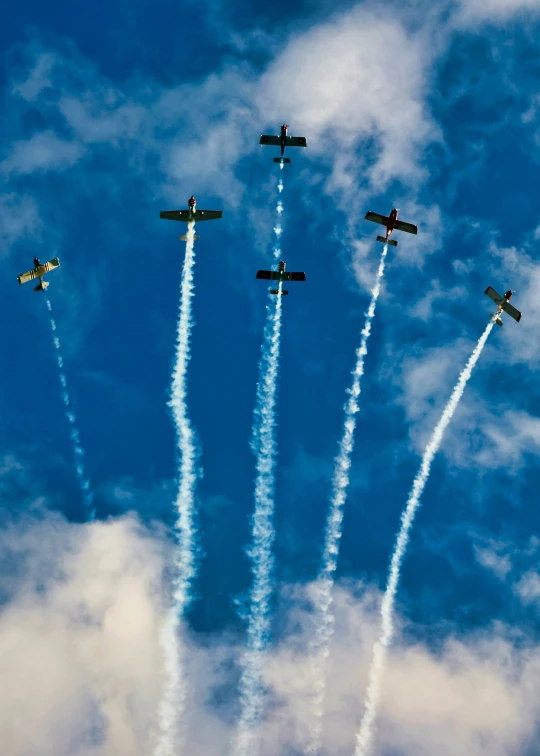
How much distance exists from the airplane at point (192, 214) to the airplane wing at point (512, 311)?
108 feet

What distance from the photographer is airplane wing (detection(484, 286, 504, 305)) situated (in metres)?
70.4

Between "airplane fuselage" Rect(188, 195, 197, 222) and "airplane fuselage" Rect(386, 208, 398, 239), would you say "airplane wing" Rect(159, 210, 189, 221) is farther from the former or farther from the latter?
"airplane fuselage" Rect(386, 208, 398, 239)

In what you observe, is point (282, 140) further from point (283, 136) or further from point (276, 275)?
point (276, 275)

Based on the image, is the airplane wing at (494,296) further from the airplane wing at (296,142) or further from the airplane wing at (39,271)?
the airplane wing at (39,271)

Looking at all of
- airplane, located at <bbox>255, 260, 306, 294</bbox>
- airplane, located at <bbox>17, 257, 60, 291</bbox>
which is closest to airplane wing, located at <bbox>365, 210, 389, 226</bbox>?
airplane, located at <bbox>255, 260, 306, 294</bbox>

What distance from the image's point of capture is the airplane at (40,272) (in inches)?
2763

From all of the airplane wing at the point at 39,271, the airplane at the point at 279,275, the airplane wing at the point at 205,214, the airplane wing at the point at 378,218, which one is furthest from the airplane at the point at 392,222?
the airplane wing at the point at 39,271

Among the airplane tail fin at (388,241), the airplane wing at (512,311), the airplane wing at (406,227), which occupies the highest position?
the airplane wing at (406,227)

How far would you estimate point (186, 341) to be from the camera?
65.0 meters

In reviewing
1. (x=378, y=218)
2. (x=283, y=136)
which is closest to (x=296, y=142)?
(x=283, y=136)

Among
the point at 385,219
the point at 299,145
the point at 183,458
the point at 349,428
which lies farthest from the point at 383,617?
the point at 299,145

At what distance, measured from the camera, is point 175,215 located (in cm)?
6794

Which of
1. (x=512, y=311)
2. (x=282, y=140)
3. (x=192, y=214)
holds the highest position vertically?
(x=282, y=140)

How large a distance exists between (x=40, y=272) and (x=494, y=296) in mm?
51208
